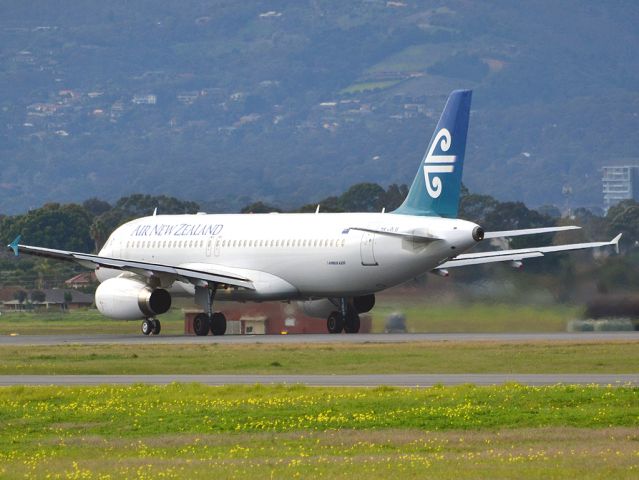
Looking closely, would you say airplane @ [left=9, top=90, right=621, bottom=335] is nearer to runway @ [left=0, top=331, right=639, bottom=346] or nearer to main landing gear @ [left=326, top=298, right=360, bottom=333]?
main landing gear @ [left=326, top=298, right=360, bottom=333]

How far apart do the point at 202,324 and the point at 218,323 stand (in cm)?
56

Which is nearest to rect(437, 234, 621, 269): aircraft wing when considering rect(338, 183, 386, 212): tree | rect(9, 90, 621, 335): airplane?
rect(9, 90, 621, 335): airplane

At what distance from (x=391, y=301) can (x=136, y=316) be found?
9.01 meters

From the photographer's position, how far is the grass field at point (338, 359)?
1603 inches

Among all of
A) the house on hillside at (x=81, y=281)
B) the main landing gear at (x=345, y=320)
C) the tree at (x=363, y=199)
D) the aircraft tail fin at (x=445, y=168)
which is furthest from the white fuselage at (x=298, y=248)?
the tree at (x=363, y=199)

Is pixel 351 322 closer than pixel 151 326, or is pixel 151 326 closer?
pixel 351 322

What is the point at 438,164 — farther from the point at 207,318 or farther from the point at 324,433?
the point at 324,433

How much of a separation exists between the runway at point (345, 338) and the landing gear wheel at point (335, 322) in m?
2.26

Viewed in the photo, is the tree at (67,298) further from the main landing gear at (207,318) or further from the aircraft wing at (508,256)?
the aircraft wing at (508,256)

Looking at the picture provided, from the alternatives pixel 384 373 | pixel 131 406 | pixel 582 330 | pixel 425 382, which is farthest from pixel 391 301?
pixel 131 406

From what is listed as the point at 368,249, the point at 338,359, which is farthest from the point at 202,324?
the point at 338,359

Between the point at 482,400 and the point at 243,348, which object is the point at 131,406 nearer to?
the point at 482,400

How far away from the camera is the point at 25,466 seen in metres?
24.8

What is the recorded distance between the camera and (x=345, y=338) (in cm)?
5375
